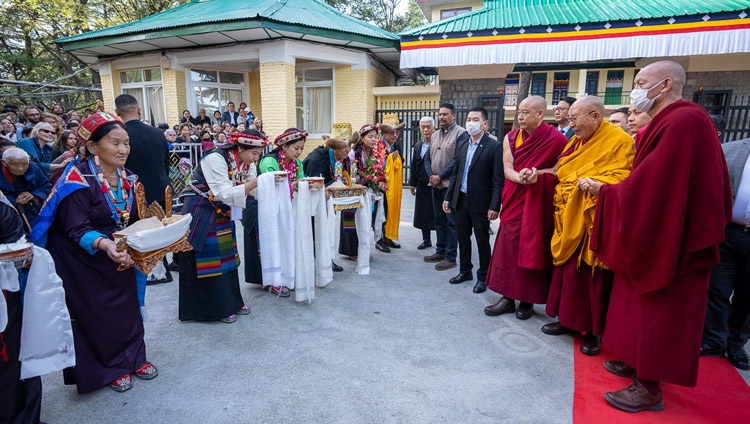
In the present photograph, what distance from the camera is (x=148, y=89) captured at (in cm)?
1302

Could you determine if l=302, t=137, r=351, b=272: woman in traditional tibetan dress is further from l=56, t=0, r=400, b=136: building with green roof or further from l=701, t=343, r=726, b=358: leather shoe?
l=56, t=0, r=400, b=136: building with green roof

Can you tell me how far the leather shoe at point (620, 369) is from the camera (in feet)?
9.58

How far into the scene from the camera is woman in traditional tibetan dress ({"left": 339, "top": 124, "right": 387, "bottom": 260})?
17.3 feet

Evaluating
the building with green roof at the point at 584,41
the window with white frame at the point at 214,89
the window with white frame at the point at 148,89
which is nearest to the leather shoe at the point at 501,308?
the building with green roof at the point at 584,41

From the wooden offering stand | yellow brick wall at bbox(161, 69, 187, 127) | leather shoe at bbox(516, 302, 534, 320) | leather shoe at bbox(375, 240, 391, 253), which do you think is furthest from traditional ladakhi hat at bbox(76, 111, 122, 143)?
yellow brick wall at bbox(161, 69, 187, 127)

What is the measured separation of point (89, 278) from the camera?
2.53m

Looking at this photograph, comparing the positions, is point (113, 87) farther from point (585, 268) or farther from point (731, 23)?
point (731, 23)

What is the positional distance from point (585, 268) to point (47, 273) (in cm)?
348

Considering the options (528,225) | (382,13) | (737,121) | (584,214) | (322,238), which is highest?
(382,13)

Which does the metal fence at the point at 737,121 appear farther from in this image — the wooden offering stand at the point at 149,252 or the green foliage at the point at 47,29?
the green foliage at the point at 47,29

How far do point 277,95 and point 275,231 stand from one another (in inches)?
326

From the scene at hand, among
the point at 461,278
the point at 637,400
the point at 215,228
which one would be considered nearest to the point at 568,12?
the point at 461,278

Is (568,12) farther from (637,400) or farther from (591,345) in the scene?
(637,400)

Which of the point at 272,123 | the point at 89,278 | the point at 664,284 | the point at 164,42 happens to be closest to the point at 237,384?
the point at 89,278
